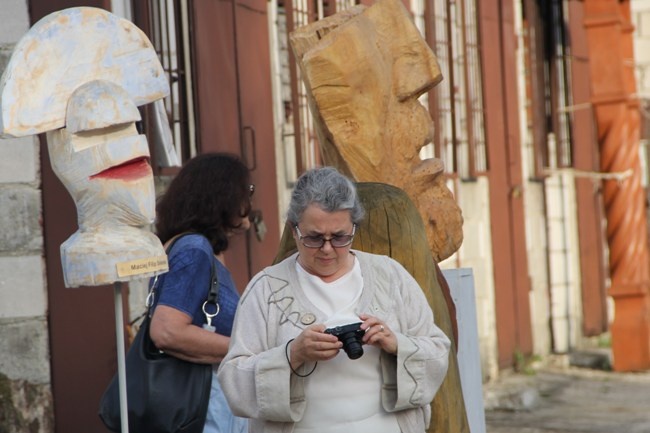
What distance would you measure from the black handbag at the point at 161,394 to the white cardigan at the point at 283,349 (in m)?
0.52

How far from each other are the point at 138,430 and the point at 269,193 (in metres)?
4.11

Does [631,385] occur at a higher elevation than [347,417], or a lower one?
lower

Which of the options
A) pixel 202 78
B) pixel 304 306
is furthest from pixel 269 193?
pixel 304 306

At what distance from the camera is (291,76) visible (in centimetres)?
895

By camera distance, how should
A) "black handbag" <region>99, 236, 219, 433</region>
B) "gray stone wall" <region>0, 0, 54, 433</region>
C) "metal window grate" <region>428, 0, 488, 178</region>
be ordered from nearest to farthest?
"black handbag" <region>99, 236, 219, 433</region> → "gray stone wall" <region>0, 0, 54, 433</region> → "metal window grate" <region>428, 0, 488, 178</region>

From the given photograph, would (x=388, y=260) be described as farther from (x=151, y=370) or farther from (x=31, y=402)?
(x=31, y=402)

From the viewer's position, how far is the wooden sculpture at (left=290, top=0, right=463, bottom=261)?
5086mm

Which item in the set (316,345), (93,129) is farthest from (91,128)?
(316,345)

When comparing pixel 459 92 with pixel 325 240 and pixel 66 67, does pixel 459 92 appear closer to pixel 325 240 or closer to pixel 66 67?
pixel 66 67

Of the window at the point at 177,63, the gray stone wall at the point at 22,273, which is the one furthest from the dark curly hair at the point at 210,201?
the window at the point at 177,63

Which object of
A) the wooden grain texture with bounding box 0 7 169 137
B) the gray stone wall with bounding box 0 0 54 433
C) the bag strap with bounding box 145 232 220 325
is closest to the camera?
the wooden grain texture with bounding box 0 7 169 137

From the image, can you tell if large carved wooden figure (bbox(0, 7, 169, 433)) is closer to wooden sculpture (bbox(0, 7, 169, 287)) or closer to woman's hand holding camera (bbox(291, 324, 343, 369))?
wooden sculpture (bbox(0, 7, 169, 287))

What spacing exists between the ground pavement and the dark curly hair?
561 cm

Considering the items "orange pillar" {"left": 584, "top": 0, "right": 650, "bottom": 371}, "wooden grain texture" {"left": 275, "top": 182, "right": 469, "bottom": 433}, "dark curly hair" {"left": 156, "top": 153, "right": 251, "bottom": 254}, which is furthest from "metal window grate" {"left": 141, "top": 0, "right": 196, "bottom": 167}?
"orange pillar" {"left": 584, "top": 0, "right": 650, "bottom": 371}
